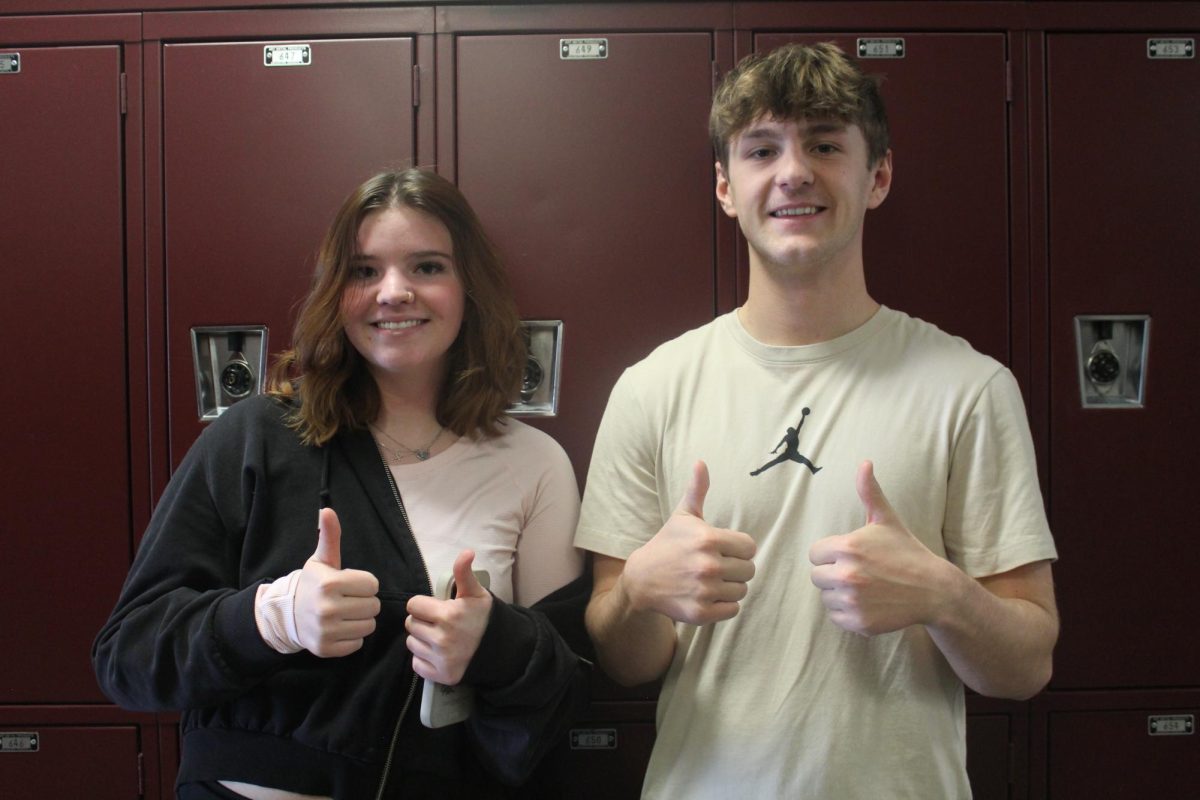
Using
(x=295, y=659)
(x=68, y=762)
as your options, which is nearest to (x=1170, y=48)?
(x=295, y=659)

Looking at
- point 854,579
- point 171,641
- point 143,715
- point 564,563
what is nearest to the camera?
point 854,579

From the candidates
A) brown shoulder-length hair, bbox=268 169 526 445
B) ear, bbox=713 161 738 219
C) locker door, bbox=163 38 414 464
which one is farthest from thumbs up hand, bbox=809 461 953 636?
locker door, bbox=163 38 414 464

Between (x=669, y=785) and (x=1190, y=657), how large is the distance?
1.24 meters

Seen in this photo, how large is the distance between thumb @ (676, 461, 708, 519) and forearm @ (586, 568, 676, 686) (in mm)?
166

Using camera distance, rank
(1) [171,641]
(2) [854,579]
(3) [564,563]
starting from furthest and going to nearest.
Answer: (3) [564,563] → (1) [171,641] → (2) [854,579]

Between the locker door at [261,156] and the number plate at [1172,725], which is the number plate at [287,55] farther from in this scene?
the number plate at [1172,725]

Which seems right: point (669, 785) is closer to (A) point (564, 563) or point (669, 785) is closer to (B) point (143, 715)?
(A) point (564, 563)

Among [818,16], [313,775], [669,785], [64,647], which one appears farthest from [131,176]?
[669,785]

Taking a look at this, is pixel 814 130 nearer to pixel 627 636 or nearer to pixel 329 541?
pixel 627 636

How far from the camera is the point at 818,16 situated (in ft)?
5.80

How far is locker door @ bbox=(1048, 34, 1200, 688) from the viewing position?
176 centimetres

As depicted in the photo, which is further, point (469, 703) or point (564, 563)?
point (564, 563)

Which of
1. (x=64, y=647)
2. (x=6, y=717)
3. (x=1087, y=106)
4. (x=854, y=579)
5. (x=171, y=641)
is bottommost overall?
(x=6, y=717)

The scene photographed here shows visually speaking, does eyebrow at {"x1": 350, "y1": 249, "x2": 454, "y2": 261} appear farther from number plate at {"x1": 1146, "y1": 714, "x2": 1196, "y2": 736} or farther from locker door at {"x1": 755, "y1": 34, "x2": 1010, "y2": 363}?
number plate at {"x1": 1146, "y1": 714, "x2": 1196, "y2": 736}
